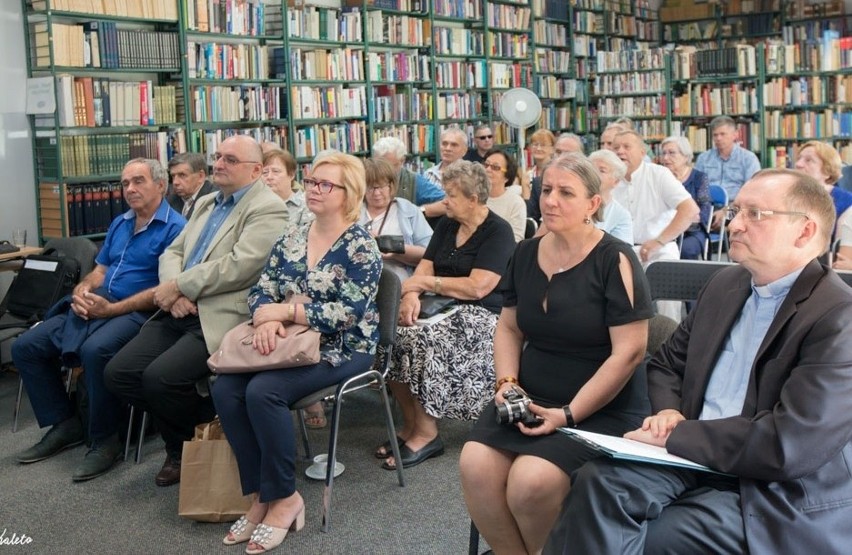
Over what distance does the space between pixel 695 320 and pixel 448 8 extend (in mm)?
7613

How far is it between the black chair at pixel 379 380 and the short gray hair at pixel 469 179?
0.58 metres

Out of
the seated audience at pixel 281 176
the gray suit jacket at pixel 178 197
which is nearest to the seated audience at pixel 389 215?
the seated audience at pixel 281 176

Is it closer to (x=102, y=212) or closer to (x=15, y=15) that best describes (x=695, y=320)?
(x=102, y=212)

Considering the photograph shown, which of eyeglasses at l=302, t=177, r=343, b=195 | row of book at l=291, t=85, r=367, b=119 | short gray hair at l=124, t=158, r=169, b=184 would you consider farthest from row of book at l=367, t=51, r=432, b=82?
eyeglasses at l=302, t=177, r=343, b=195

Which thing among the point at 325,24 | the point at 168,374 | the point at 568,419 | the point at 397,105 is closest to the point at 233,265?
the point at 168,374

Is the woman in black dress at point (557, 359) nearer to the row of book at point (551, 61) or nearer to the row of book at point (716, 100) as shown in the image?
the row of book at point (716, 100)

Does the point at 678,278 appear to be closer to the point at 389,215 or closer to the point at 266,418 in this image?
the point at 266,418

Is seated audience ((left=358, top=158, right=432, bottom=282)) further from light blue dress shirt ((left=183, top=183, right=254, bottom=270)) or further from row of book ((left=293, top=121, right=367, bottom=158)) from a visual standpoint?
row of book ((left=293, top=121, right=367, bottom=158))

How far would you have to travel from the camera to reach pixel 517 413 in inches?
95.6

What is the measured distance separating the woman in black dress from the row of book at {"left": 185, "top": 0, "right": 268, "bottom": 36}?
4483 millimetres

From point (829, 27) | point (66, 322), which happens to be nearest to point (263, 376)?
point (66, 322)

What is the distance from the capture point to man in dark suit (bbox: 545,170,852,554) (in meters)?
1.84

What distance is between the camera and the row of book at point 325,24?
7367 millimetres

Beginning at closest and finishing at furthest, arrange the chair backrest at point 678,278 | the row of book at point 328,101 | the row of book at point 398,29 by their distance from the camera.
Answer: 1. the chair backrest at point 678,278
2. the row of book at point 328,101
3. the row of book at point 398,29
